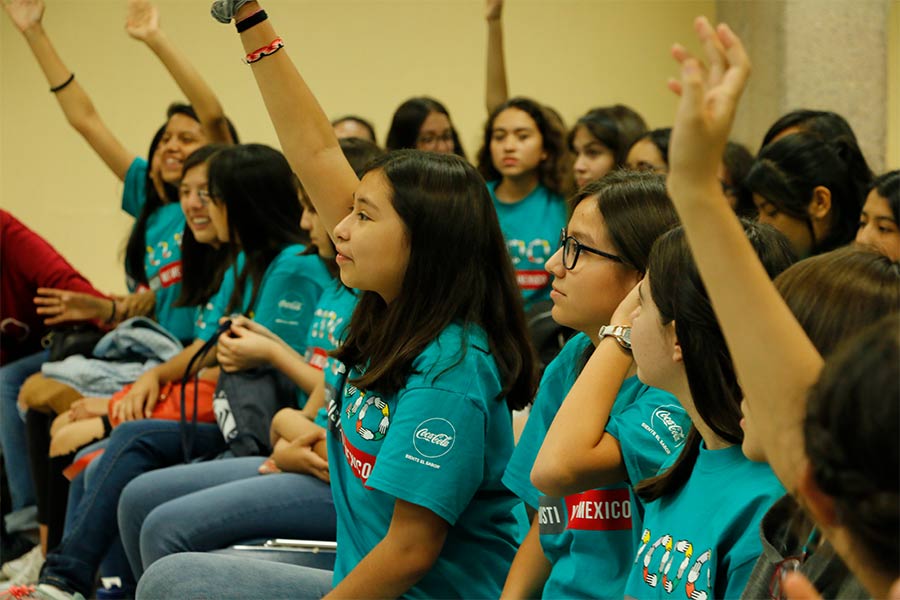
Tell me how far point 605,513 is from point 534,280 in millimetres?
1960

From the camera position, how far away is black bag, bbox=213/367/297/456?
2.82 m

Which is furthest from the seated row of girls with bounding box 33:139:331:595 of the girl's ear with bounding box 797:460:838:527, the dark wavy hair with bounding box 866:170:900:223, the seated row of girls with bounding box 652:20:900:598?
the girl's ear with bounding box 797:460:838:527

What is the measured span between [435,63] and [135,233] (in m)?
2.32

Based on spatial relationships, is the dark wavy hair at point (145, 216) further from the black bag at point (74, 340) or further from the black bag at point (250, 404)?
the black bag at point (250, 404)

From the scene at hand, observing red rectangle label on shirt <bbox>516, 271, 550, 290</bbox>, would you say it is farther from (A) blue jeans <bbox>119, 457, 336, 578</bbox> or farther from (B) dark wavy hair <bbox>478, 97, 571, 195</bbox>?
(A) blue jeans <bbox>119, 457, 336, 578</bbox>

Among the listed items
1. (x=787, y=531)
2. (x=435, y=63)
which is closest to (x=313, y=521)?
(x=787, y=531)

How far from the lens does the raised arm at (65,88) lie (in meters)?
3.82

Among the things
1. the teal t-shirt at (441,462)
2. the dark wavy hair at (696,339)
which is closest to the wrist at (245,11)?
the teal t-shirt at (441,462)

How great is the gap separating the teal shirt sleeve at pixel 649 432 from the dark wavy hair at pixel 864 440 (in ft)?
2.28

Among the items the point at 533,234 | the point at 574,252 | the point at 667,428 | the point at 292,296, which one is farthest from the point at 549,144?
the point at 667,428

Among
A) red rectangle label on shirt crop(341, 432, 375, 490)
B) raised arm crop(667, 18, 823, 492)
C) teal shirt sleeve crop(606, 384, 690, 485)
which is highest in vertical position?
raised arm crop(667, 18, 823, 492)

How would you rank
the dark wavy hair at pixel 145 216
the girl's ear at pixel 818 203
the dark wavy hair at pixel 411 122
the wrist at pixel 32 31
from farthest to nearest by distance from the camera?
the dark wavy hair at pixel 411 122, the dark wavy hair at pixel 145 216, the wrist at pixel 32 31, the girl's ear at pixel 818 203

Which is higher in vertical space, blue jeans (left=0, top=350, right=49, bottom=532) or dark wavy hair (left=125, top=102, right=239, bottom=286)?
dark wavy hair (left=125, top=102, right=239, bottom=286)

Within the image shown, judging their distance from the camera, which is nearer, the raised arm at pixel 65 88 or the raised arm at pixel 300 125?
the raised arm at pixel 300 125
